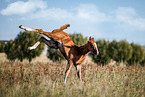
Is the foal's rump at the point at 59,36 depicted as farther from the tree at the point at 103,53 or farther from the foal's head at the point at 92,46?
the tree at the point at 103,53

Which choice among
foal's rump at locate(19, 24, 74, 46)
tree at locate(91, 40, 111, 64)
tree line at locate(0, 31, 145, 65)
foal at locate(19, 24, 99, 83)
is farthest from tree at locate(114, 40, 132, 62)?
foal's rump at locate(19, 24, 74, 46)

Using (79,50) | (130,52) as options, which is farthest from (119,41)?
(79,50)

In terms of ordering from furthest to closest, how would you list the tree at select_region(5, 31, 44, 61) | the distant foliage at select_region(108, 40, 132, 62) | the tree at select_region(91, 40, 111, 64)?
the distant foliage at select_region(108, 40, 132, 62)
the tree at select_region(91, 40, 111, 64)
the tree at select_region(5, 31, 44, 61)

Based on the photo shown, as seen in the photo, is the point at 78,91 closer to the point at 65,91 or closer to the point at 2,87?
the point at 65,91

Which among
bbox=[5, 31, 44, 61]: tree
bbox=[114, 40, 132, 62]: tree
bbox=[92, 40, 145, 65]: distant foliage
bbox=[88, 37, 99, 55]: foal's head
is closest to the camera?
bbox=[88, 37, 99, 55]: foal's head

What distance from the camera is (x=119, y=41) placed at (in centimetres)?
2044

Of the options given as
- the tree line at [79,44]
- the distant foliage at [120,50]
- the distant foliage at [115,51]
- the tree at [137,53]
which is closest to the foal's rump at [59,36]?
the tree line at [79,44]

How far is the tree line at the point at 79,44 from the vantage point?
59.7 ft

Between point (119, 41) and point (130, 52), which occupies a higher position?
point (119, 41)

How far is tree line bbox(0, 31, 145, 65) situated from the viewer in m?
18.2

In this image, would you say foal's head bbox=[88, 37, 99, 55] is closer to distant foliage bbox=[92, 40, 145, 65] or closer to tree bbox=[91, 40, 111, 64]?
tree bbox=[91, 40, 111, 64]

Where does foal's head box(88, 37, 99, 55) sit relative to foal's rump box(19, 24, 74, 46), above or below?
below

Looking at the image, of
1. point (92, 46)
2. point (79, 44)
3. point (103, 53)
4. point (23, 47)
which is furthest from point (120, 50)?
point (92, 46)

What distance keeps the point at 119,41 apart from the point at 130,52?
85.9 inches
